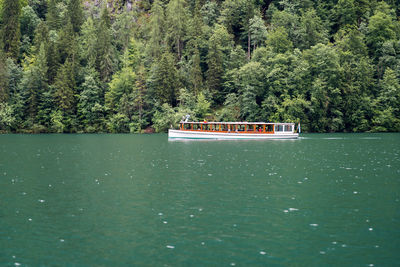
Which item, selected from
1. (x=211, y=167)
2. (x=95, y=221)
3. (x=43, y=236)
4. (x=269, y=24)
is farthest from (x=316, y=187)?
(x=269, y=24)

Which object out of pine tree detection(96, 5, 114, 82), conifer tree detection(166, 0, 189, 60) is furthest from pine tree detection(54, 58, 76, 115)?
conifer tree detection(166, 0, 189, 60)

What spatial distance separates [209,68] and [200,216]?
109801 mm

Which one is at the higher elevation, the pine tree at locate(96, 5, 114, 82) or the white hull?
the pine tree at locate(96, 5, 114, 82)

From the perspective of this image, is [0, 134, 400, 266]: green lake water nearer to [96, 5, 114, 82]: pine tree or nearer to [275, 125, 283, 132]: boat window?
[275, 125, 283, 132]: boat window

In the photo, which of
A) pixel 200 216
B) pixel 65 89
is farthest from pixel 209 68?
pixel 200 216

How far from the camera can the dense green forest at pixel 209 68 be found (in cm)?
11750

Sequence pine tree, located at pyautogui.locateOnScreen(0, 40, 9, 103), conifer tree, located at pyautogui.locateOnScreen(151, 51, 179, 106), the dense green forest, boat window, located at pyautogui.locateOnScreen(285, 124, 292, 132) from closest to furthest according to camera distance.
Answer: boat window, located at pyautogui.locateOnScreen(285, 124, 292, 132) → the dense green forest → conifer tree, located at pyautogui.locateOnScreen(151, 51, 179, 106) → pine tree, located at pyautogui.locateOnScreen(0, 40, 9, 103)

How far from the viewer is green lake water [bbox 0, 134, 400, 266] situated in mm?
16938

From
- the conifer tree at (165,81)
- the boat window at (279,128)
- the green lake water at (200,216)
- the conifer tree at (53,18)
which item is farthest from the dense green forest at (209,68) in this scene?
the green lake water at (200,216)

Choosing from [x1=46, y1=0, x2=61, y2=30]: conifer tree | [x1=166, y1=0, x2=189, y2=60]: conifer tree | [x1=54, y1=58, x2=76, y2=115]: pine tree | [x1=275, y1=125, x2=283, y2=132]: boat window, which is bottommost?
[x1=275, y1=125, x2=283, y2=132]: boat window

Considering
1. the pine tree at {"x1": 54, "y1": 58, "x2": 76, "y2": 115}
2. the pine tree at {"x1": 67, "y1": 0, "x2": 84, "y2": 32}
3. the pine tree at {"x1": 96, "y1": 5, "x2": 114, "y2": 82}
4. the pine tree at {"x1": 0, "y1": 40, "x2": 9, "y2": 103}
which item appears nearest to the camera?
the pine tree at {"x1": 0, "y1": 40, "x2": 9, "y2": 103}

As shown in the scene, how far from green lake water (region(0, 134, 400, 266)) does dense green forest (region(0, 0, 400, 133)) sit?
79.2 meters

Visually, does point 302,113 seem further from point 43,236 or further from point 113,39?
point 43,236

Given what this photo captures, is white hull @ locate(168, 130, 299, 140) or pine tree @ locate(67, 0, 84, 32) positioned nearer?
white hull @ locate(168, 130, 299, 140)
